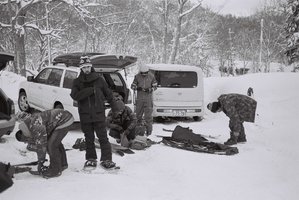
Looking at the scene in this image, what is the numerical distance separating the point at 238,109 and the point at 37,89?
5.58 meters

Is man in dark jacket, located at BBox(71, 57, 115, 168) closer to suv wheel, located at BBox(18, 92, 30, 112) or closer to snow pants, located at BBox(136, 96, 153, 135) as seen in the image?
snow pants, located at BBox(136, 96, 153, 135)

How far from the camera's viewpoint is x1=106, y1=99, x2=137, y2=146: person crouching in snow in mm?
7715

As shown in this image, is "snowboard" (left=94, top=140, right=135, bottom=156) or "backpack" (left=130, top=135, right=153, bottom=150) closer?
"snowboard" (left=94, top=140, right=135, bottom=156)

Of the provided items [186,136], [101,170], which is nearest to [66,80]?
[186,136]

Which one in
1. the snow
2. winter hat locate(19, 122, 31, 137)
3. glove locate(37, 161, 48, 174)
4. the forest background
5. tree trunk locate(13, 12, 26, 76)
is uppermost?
the forest background

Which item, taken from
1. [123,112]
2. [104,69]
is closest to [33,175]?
[123,112]

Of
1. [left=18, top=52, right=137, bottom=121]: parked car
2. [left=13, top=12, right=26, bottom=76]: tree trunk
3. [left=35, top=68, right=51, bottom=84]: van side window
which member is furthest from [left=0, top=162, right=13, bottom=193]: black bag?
[left=13, top=12, right=26, bottom=76]: tree trunk

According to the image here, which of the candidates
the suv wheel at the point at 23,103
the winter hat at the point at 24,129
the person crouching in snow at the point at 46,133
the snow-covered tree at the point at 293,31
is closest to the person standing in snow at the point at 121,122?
the person crouching in snow at the point at 46,133

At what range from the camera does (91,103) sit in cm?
586

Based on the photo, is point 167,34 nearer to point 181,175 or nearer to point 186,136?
point 186,136

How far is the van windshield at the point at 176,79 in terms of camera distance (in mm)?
11102

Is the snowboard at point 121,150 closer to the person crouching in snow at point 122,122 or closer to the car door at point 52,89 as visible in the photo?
the person crouching in snow at point 122,122

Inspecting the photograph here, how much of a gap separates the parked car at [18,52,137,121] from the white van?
4.93ft

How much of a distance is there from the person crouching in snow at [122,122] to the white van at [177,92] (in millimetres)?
Result: 3015
